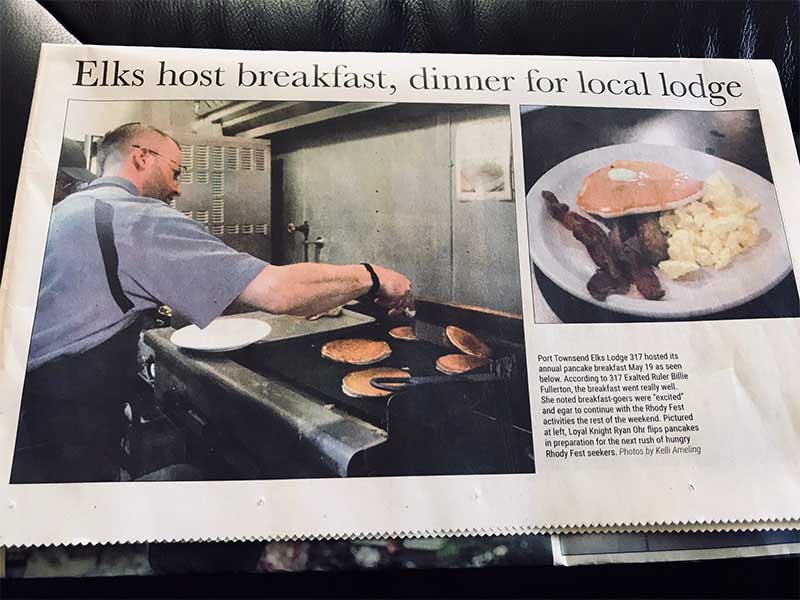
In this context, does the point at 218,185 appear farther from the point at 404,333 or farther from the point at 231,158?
the point at 404,333

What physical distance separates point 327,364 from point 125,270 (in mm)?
136

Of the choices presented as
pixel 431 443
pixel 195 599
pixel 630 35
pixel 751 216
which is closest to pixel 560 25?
pixel 630 35

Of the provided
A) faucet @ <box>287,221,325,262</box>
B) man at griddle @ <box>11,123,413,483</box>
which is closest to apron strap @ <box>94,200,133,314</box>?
man at griddle @ <box>11,123,413,483</box>

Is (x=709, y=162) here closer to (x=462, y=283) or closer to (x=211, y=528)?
(x=462, y=283)

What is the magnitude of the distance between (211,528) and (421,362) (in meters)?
0.15

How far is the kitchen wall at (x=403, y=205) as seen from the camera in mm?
360

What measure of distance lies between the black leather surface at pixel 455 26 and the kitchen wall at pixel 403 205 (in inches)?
2.7

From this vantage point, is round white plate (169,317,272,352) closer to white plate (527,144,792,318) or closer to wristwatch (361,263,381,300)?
wristwatch (361,263,381,300)

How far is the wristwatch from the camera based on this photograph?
359 millimetres

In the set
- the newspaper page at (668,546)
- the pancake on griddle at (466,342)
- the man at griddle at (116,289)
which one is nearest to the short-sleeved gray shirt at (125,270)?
the man at griddle at (116,289)

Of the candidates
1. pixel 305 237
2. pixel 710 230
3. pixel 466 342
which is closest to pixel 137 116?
pixel 305 237

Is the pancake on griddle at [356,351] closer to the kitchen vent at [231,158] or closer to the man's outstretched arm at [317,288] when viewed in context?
the man's outstretched arm at [317,288]

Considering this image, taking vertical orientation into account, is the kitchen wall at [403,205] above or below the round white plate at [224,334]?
above

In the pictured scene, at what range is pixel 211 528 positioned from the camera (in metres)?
0.31
